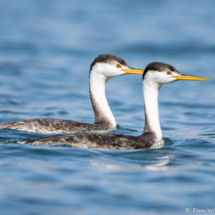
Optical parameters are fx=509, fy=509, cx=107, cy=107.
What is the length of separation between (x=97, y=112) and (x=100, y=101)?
29 cm

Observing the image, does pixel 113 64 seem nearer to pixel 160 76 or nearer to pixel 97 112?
pixel 97 112

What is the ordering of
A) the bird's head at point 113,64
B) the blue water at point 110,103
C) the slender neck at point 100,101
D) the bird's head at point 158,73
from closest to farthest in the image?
the blue water at point 110,103 → the bird's head at point 158,73 → the bird's head at point 113,64 → the slender neck at point 100,101

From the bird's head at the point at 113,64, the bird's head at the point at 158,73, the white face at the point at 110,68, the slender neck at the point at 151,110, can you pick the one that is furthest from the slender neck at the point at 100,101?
the bird's head at the point at 158,73

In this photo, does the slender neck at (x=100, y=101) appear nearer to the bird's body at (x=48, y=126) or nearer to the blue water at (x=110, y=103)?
the blue water at (x=110, y=103)

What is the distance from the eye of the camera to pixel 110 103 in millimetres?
17250

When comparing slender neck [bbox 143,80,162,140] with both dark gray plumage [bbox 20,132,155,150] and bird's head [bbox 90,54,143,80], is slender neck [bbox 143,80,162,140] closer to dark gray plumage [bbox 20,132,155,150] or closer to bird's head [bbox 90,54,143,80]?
dark gray plumage [bbox 20,132,155,150]

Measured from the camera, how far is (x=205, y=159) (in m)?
9.35

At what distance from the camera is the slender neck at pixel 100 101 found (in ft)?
40.8

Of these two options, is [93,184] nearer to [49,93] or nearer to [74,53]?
[49,93]

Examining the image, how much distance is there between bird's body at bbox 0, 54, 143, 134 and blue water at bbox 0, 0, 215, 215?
0.40 meters

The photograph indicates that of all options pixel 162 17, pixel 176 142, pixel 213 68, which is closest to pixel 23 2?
pixel 162 17

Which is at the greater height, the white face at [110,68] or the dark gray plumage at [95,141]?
the white face at [110,68]

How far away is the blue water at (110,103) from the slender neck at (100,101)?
1.65 ft

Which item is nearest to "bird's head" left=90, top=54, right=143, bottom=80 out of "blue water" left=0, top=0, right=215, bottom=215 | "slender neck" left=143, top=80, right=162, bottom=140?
"blue water" left=0, top=0, right=215, bottom=215
